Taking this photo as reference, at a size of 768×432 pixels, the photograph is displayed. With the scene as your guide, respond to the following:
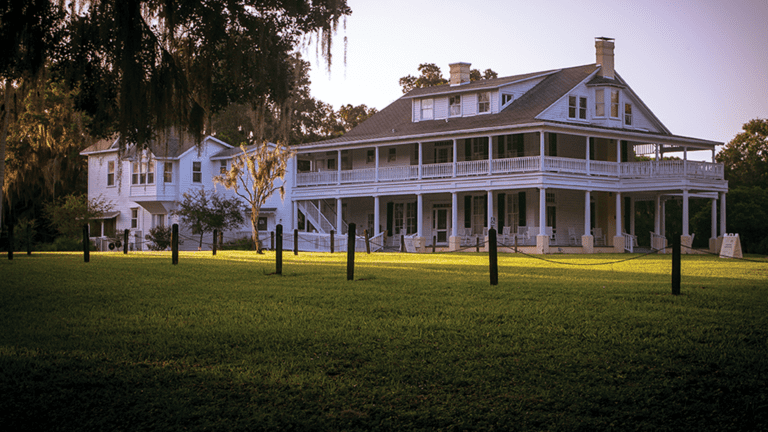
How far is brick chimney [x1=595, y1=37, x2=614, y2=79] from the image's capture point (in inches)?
1533

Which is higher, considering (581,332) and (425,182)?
(425,182)

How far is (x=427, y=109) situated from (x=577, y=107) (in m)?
8.71

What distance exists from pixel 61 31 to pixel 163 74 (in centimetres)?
158

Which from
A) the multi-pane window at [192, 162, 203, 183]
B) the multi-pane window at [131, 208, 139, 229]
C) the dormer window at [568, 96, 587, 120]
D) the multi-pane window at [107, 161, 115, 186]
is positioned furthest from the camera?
the multi-pane window at [131, 208, 139, 229]

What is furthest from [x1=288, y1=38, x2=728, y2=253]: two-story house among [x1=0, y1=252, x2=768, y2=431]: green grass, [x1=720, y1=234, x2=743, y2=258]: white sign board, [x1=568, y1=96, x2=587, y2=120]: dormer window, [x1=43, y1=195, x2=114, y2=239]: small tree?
[x1=0, y1=252, x2=768, y2=431]: green grass

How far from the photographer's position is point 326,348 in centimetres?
662

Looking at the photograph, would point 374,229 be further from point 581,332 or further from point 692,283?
point 581,332

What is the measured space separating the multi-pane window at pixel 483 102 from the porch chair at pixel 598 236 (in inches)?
345

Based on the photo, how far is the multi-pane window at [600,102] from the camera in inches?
1499

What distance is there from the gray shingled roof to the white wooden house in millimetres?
6699

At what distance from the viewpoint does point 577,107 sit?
124 feet

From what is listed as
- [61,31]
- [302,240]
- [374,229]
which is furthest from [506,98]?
[61,31]

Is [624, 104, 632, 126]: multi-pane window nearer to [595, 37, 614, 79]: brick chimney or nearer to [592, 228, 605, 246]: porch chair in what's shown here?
[595, 37, 614, 79]: brick chimney

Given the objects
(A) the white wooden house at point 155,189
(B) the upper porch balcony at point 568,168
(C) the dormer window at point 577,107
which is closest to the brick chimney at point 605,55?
(C) the dormer window at point 577,107
